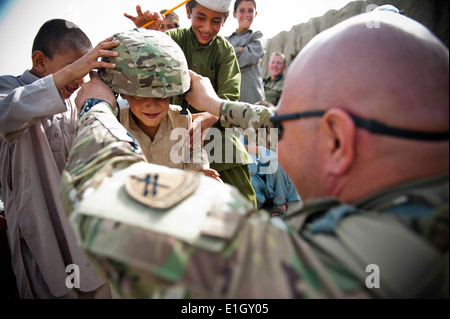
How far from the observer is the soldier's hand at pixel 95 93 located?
1882 millimetres

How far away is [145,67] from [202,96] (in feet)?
1.52

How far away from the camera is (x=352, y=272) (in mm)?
810

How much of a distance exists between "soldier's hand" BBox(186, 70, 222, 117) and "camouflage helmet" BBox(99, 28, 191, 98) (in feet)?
0.49

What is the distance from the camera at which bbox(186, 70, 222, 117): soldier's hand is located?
222cm

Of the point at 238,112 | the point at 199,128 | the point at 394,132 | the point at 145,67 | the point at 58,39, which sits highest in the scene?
the point at 58,39

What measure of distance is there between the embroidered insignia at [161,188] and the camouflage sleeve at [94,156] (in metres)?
0.13

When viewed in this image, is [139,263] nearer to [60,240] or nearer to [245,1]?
[60,240]

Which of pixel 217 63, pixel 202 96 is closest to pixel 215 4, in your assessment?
pixel 217 63

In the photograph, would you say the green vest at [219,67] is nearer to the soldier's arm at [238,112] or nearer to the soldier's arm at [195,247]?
the soldier's arm at [238,112]

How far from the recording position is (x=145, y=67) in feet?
6.88

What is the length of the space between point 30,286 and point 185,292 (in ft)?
5.95

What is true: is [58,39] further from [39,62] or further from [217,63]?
[217,63]

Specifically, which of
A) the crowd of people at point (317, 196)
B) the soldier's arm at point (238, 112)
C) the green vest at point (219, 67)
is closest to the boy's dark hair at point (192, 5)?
the green vest at point (219, 67)
